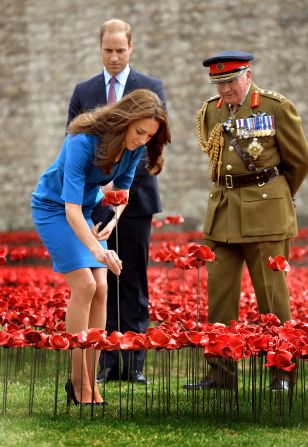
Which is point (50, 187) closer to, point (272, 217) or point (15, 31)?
point (272, 217)

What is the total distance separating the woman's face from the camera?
4.55 meters

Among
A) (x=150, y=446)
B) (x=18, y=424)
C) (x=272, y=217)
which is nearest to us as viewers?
(x=150, y=446)

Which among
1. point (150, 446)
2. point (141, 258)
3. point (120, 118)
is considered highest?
point (120, 118)

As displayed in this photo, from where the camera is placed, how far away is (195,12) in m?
15.1

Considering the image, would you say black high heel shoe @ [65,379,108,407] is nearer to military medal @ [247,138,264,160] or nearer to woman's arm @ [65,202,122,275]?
woman's arm @ [65,202,122,275]

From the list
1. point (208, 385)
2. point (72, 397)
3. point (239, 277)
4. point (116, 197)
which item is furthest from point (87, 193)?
point (239, 277)

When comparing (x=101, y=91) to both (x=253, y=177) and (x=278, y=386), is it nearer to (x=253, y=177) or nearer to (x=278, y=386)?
(x=253, y=177)

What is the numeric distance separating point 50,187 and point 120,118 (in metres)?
0.51

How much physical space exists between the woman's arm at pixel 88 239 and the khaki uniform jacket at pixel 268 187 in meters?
1.25

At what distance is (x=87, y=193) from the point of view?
4.81m

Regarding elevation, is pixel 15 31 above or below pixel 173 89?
above

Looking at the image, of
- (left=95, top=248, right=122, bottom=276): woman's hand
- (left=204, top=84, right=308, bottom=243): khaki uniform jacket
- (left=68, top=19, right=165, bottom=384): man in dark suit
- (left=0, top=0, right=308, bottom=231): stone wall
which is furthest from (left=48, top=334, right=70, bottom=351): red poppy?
(left=0, top=0, right=308, bottom=231): stone wall

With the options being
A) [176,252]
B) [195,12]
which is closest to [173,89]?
[195,12]

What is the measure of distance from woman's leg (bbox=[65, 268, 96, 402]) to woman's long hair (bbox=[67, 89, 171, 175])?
1.67ft
